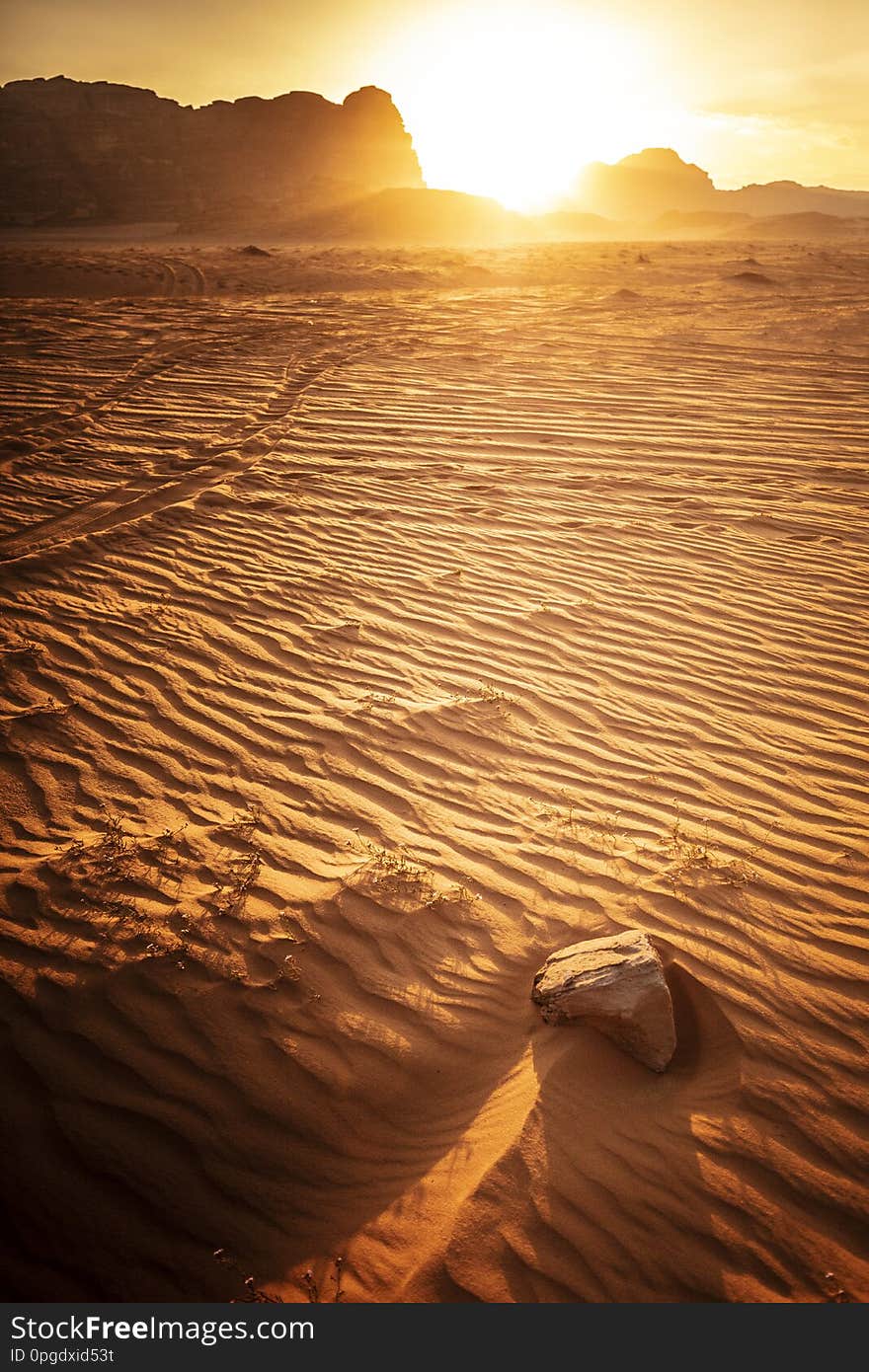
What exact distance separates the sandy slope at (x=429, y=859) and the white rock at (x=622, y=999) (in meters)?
0.09

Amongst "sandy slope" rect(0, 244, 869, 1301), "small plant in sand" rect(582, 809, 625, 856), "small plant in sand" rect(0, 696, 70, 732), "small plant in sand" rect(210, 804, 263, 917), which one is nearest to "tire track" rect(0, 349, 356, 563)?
"sandy slope" rect(0, 244, 869, 1301)

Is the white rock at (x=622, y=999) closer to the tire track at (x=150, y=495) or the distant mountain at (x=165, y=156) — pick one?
the tire track at (x=150, y=495)

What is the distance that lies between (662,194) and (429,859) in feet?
374

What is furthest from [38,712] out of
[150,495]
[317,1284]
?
[150,495]

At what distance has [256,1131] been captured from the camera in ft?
7.20

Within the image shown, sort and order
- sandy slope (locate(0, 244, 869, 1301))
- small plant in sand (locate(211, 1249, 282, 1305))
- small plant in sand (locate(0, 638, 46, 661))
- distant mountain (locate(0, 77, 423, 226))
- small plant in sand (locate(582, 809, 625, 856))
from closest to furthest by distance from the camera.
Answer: small plant in sand (locate(211, 1249, 282, 1305))
sandy slope (locate(0, 244, 869, 1301))
small plant in sand (locate(582, 809, 625, 856))
small plant in sand (locate(0, 638, 46, 661))
distant mountain (locate(0, 77, 423, 226))

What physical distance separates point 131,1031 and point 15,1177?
0.46m

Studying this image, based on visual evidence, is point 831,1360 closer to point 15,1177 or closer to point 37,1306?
point 37,1306

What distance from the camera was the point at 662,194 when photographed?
9169cm

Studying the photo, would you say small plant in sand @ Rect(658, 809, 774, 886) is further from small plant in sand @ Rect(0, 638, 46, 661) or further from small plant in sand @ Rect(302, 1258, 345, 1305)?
small plant in sand @ Rect(0, 638, 46, 661)

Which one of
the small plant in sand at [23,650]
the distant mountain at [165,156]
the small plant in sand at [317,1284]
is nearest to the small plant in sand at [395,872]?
the small plant in sand at [317,1284]

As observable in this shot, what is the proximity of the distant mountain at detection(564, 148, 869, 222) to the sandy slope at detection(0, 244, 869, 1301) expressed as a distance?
101 m

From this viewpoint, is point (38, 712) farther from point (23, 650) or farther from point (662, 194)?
point (662, 194)

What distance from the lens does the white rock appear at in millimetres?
2248
